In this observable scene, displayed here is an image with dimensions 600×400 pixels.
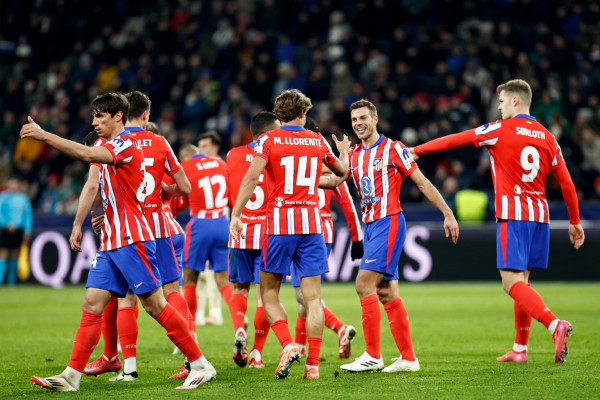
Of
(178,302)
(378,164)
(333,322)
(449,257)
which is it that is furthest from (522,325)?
(449,257)

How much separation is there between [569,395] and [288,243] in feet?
7.92

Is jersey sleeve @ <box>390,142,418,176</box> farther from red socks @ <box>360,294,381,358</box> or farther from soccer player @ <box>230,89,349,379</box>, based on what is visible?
red socks @ <box>360,294,381,358</box>

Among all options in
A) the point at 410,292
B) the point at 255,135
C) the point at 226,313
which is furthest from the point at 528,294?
the point at 410,292

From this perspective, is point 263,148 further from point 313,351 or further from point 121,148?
point 313,351

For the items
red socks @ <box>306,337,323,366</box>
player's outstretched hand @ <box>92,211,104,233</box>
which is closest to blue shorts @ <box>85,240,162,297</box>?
player's outstretched hand @ <box>92,211,104,233</box>

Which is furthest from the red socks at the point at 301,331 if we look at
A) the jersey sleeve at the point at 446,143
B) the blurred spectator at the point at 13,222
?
the blurred spectator at the point at 13,222

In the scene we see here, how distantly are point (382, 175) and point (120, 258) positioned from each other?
2339 millimetres

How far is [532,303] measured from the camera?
797 cm

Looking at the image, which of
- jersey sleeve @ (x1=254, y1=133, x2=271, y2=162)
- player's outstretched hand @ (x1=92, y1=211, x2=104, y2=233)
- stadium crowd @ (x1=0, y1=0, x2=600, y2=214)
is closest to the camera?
player's outstretched hand @ (x1=92, y1=211, x2=104, y2=233)

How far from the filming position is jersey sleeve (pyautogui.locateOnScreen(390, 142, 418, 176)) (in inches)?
311

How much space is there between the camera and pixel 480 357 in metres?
8.83

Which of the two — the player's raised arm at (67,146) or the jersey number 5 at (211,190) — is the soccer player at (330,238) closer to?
the jersey number 5 at (211,190)

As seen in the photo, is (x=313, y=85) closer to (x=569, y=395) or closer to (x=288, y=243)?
(x=288, y=243)

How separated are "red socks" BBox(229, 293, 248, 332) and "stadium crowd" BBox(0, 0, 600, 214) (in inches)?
395
